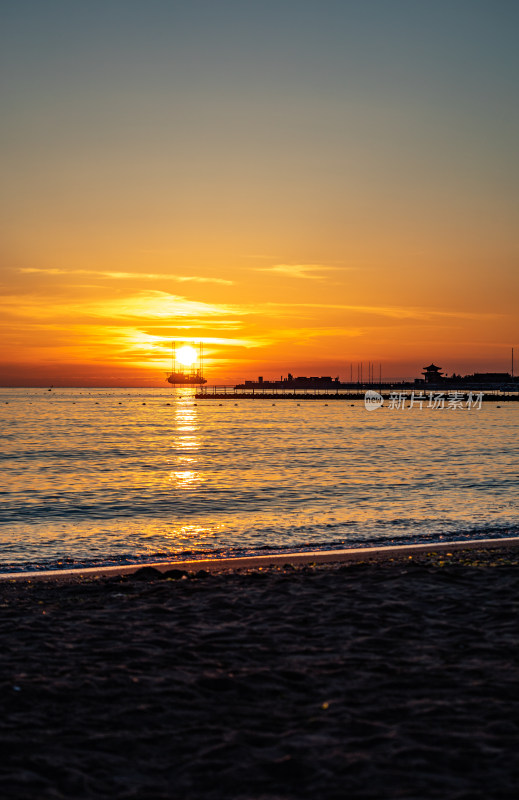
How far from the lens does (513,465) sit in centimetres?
3834

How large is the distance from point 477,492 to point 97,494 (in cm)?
1584

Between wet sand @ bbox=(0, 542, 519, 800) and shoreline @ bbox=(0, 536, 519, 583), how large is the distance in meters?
2.43

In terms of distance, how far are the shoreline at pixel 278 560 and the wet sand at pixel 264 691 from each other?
2.43 meters

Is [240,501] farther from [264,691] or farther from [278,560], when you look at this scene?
[264,691]

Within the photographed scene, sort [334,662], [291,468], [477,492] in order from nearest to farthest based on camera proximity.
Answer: [334,662] → [477,492] → [291,468]

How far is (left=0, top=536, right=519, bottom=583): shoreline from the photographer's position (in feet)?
43.8

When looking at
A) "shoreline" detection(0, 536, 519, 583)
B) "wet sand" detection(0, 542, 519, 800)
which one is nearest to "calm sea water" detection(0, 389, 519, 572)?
"shoreline" detection(0, 536, 519, 583)

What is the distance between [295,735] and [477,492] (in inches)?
913

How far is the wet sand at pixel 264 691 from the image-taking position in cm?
503

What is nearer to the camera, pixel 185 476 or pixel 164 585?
pixel 164 585

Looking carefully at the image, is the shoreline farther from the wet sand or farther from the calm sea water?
the wet sand

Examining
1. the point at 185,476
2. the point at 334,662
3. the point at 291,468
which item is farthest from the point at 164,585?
the point at 291,468

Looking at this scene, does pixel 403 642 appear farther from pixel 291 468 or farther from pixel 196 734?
pixel 291 468

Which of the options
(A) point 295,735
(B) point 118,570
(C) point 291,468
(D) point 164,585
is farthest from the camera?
(C) point 291,468
